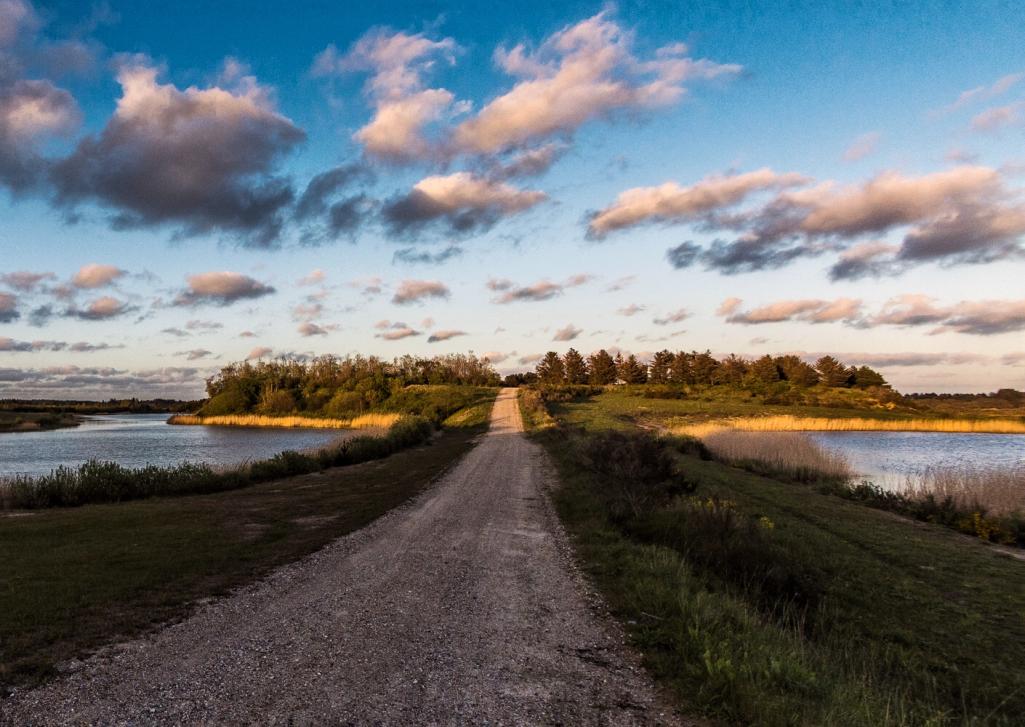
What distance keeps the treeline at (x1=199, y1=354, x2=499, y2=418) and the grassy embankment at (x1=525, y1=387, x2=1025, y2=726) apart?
6771 cm

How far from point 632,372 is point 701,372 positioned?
1582cm

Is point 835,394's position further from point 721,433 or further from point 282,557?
point 282,557

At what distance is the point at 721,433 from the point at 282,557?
3721 cm

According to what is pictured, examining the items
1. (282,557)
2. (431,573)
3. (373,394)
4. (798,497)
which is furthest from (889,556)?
(373,394)

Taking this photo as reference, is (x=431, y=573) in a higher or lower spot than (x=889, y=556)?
higher

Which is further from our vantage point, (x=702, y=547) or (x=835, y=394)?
(x=835, y=394)

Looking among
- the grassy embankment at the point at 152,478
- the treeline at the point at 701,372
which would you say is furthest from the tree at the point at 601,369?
the grassy embankment at the point at 152,478

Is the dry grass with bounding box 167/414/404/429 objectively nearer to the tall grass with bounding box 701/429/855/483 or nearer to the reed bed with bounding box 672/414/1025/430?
the tall grass with bounding box 701/429/855/483

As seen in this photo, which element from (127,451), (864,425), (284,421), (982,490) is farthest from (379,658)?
(284,421)

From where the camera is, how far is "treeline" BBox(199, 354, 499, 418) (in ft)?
324

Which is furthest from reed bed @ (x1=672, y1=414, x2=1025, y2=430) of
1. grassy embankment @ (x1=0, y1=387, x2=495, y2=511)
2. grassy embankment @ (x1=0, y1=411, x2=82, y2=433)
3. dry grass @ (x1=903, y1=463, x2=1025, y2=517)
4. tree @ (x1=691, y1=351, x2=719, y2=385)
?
grassy embankment @ (x1=0, y1=411, x2=82, y2=433)

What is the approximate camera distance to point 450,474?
81.1ft

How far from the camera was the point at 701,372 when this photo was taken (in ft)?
414

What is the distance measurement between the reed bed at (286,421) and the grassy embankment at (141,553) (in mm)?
37673
